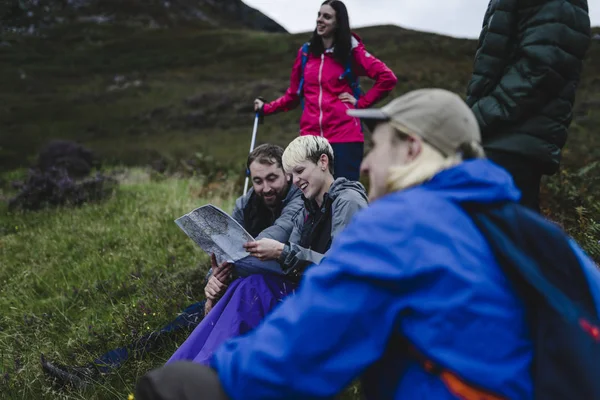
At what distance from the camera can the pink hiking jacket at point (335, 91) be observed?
4.83 m

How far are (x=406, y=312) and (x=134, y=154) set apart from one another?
17.0m

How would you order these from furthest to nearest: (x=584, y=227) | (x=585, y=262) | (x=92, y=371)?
(x=584, y=227)
(x=92, y=371)
(x=585, y=262)

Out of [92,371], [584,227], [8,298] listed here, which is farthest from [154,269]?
[584,227]

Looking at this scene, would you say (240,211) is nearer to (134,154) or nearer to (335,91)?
(335,91)

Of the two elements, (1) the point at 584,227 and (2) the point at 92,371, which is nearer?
(2) the point at 92,371

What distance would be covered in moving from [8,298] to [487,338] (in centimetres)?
501

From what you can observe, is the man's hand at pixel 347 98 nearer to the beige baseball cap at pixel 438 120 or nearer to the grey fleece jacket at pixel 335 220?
the grey fleece jacket at pixel 335 220

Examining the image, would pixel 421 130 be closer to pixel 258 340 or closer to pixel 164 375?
pixel 258 340

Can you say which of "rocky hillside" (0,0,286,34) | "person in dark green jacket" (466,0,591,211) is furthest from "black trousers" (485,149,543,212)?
"rocky hillside" (0,0,286,34)

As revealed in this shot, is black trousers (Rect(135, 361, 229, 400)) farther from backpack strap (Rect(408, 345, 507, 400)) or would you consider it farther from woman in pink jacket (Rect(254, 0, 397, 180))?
woman in pink jacket (Rect(254, 0, 397, 180))

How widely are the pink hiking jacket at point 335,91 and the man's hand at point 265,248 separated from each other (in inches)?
83.3

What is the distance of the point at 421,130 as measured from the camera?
1479 mm

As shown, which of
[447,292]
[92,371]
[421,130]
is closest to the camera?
[447,292]

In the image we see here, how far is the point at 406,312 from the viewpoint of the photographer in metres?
1.34
